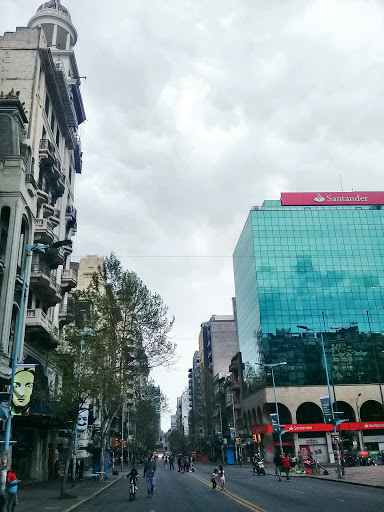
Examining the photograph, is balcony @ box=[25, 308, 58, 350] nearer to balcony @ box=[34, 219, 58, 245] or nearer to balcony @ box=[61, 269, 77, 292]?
balcony @ box=[34, 219, 58, 245]

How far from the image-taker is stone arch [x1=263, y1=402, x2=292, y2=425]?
2859 inches

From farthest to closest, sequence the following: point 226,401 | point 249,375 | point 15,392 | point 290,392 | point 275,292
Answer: point 226,401
point 249,375
point 275,292
point 290,392
point 15,392

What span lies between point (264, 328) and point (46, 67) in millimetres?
52420

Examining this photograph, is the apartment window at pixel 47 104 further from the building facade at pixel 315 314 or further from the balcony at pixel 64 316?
the building facade at pixel 315 314

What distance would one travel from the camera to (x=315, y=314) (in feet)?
256

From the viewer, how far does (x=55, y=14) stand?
57.4 metres

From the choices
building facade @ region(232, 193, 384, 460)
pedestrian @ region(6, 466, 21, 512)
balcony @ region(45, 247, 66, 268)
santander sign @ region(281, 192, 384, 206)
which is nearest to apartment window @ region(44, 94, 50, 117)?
balcony @ region(45, 247, 66, 268)

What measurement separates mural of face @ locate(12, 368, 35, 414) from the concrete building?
23.4ft

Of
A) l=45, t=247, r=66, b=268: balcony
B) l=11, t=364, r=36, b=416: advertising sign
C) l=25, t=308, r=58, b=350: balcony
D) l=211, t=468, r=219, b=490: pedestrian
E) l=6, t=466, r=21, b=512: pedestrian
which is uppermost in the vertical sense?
l=45, t=247, r=66, b=268: balcony

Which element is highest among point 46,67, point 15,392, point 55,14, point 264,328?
point 55,14

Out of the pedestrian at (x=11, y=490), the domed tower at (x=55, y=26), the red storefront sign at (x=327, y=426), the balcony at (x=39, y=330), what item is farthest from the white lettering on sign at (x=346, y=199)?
the pedestrian at (x=11, y=490)

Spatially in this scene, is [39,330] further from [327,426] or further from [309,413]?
[309,413]

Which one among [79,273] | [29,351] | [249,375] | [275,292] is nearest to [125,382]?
[29,351]

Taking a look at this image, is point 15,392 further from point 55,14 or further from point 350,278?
point 350,278
